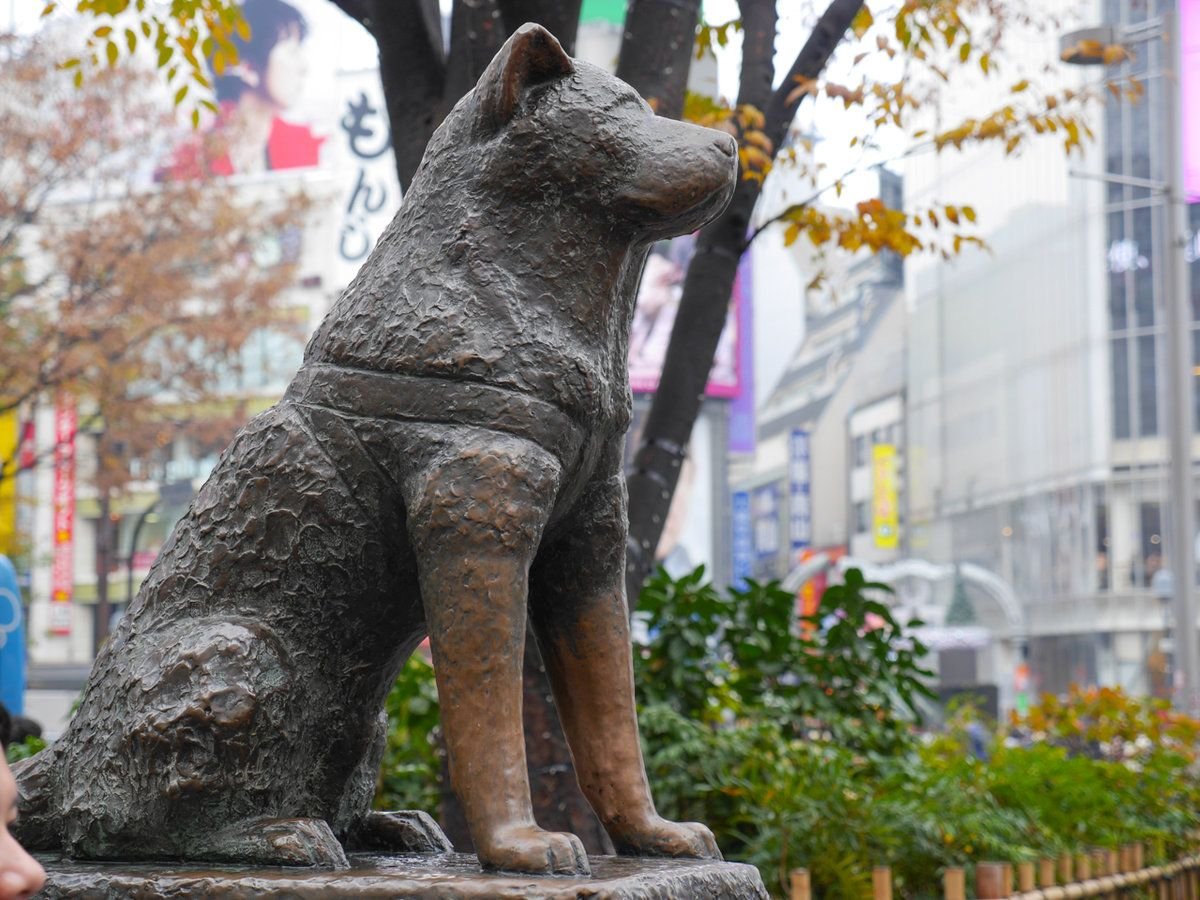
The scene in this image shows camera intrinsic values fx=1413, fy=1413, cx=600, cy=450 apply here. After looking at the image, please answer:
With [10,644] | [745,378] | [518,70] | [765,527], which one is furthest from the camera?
[765,527]

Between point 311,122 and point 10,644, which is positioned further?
point 311,122

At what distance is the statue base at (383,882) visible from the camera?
5.93 ft

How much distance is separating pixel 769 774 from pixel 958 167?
2972 centimetres

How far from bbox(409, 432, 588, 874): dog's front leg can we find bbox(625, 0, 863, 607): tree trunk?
110 inches

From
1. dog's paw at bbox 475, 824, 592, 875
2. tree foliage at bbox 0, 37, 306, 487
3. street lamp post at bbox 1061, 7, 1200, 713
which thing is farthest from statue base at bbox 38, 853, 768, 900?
tree foliage at bbox 0, 37, 306, 487

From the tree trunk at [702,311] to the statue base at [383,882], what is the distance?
110 inches

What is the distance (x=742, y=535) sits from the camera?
108 ft

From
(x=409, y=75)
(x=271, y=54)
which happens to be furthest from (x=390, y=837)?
(x=271, y=54)

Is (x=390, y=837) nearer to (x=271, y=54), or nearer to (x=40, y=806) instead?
(x=40, y=806)

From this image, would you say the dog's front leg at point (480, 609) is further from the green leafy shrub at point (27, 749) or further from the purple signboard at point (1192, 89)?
the purple signboard at point (1192, 89)

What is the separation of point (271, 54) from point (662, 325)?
996 centimetres

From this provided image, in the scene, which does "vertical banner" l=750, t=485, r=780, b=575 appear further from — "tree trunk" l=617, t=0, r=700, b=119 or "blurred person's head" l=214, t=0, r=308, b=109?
"tree trunk" l=617, t=0, r=700, b=119

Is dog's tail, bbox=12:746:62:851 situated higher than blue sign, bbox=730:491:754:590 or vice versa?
blue sign, bbox=730:491:754:590

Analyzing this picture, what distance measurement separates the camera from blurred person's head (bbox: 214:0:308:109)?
29.0 m
